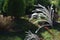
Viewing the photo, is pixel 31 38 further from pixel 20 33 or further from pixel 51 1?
pixel 51 1

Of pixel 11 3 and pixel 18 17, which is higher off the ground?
pixel 11 3

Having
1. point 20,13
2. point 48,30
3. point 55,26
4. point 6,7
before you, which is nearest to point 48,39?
point 48,30

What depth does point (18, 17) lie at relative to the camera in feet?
28.6

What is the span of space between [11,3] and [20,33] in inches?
55.5

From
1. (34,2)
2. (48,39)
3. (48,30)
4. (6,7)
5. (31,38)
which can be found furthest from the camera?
(34,2)

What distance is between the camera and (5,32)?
7.79 m

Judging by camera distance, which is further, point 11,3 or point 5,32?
Answer: point 11,3

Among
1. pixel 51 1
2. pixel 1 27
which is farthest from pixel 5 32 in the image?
pixel 51 1

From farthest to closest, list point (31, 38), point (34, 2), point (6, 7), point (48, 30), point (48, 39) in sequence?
1. point (34, 2)
2. point (6, 7)
3. point (48, 30)
4. point (48, 39)
5. point (31, 38)

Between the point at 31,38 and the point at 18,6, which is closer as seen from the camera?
the point at 31,38

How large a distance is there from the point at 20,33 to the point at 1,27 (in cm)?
78

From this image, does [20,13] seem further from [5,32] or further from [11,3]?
[5,32]

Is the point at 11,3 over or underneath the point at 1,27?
over

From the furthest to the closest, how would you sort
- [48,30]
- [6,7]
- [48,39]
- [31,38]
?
[6,7] → [48,30] → [48,39] → [31,38]
